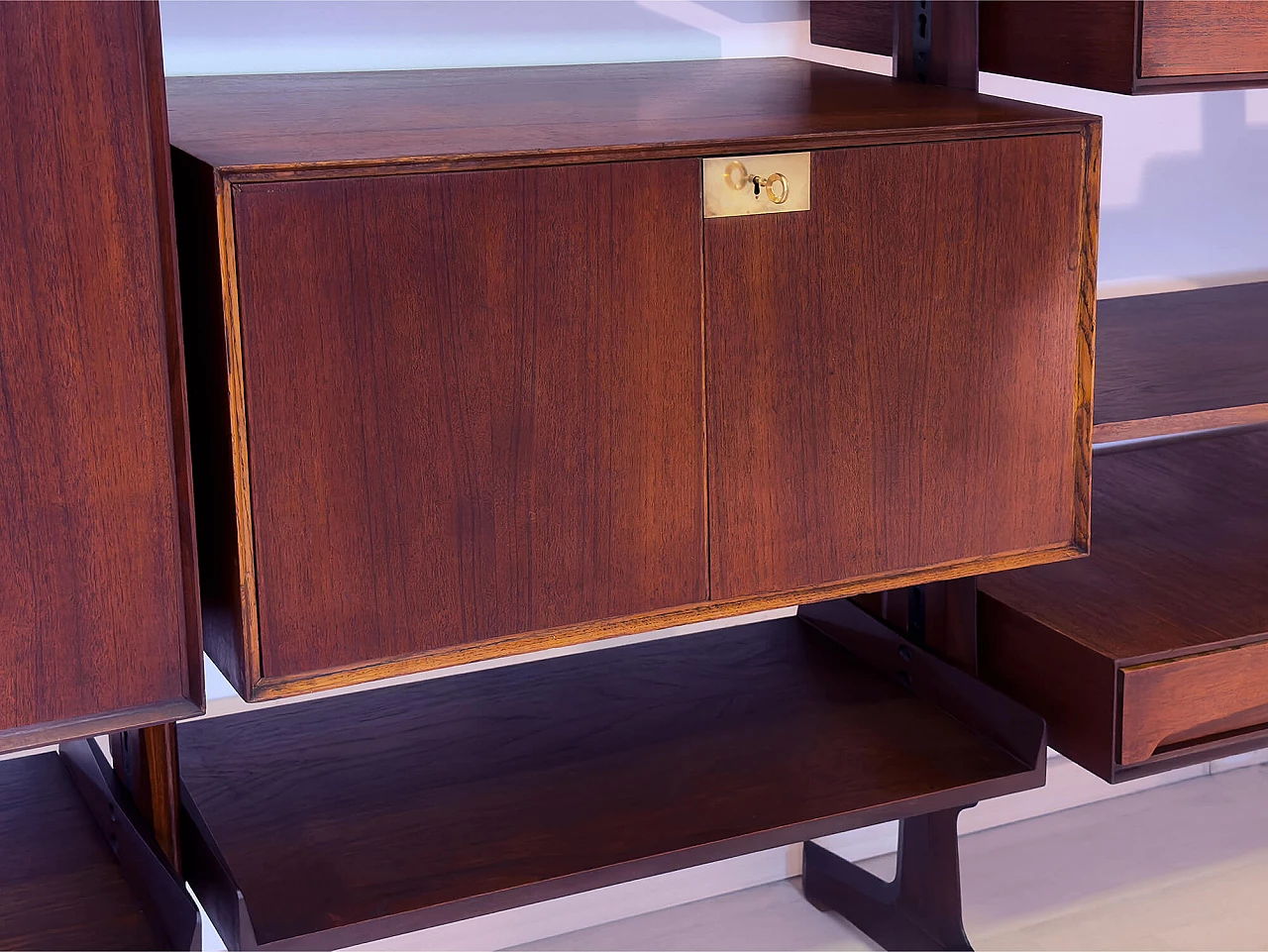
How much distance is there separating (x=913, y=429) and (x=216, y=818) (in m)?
0.67

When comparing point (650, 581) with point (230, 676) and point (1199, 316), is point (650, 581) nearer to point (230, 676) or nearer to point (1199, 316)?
point (230, 676)

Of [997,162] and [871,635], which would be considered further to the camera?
[871,635]

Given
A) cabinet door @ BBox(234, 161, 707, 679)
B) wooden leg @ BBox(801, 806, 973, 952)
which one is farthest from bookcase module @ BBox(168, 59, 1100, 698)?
wooden leg @ BBox(801, 806, 973, 952)

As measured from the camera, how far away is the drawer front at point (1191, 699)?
4.28 ft

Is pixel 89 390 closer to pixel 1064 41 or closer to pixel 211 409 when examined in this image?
pixel 211 409

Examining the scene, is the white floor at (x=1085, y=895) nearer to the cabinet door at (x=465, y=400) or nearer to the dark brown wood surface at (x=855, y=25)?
the cabinet door at (x=465, y=400)

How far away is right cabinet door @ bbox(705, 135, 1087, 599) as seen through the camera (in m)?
1.12

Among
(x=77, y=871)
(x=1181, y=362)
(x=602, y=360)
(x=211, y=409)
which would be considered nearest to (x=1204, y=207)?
(x=1181, y=362)

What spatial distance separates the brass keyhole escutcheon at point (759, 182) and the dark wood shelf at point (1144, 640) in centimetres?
51

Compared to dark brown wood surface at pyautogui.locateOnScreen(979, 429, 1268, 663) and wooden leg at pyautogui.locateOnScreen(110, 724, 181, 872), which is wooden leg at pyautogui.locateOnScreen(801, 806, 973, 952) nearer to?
dark brown wood surface at pyautogui.locateOnScreen(979, 429, 1268, 663)

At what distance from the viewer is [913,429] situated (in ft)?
3.94

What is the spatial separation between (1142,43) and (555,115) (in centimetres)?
48

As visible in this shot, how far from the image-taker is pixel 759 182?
1093 millimetres

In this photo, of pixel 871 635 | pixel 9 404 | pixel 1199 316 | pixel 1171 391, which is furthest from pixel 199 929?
pixel 1199 316
